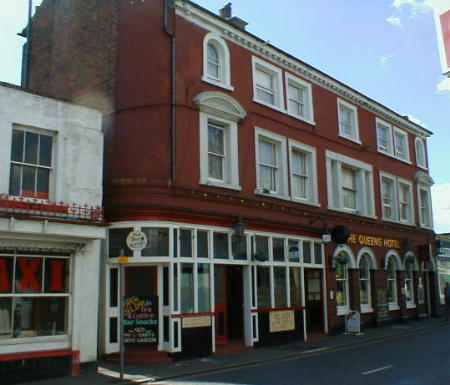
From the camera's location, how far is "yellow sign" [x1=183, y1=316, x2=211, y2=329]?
49.2 ft

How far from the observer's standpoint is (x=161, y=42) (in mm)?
16484

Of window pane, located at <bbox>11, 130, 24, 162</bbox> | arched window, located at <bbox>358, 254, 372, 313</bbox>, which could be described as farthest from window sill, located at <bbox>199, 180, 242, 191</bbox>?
arched window, located at <bbox>358, 254, 372, 313</bbox>

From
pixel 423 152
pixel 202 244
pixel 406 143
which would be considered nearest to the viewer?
pixel 202 244

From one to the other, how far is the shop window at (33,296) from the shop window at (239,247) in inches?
227

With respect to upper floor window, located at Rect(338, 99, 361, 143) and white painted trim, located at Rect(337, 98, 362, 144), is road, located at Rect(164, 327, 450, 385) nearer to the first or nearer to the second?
white painted trim, located at Rect(337, 98, 362, 144)

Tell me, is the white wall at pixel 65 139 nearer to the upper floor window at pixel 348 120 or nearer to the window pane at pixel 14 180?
the window pane at pixel 14 180

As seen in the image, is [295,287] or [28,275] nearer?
[28,275]

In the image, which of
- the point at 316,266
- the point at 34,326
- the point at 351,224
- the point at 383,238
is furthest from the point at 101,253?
the point at 383,238

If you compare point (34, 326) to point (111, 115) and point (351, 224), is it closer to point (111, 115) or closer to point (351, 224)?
point (111, 115)

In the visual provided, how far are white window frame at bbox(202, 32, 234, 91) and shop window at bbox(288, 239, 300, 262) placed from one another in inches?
235

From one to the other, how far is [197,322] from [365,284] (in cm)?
1127

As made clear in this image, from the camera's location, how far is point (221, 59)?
1827 cm

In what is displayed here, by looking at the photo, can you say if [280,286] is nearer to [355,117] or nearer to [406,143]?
[355,117]

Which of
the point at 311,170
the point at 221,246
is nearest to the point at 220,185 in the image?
the point at 221,246
